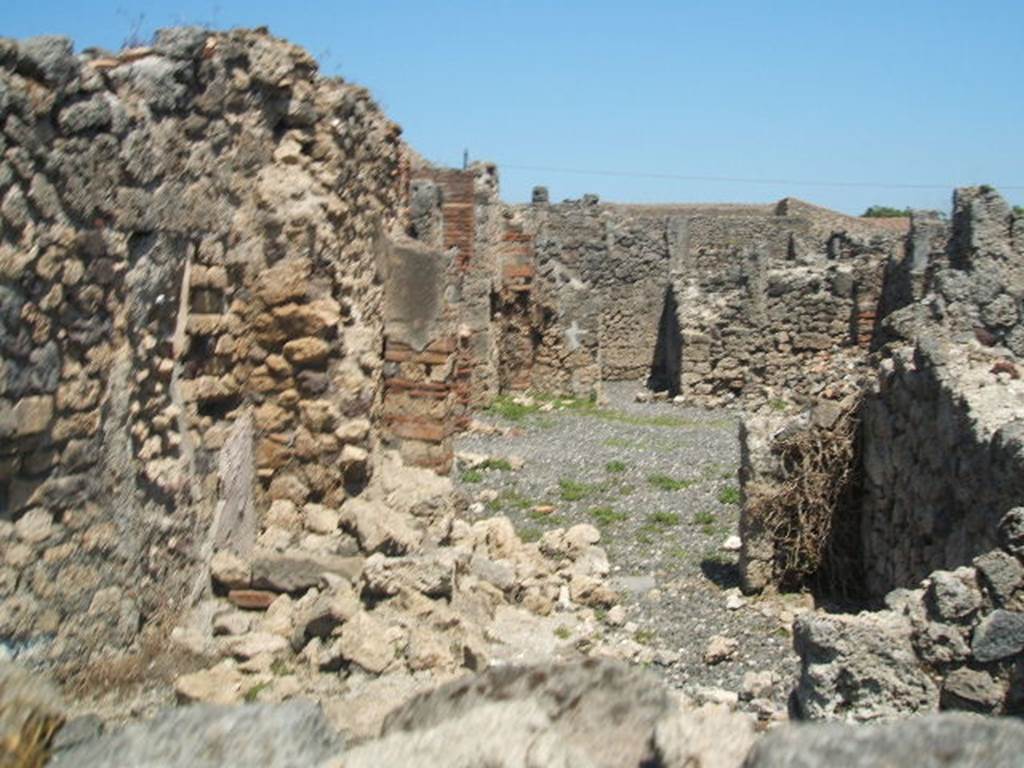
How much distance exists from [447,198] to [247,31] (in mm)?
8235

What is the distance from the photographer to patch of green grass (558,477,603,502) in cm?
999

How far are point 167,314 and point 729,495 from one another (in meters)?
6.51

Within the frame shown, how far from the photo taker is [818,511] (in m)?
7.27

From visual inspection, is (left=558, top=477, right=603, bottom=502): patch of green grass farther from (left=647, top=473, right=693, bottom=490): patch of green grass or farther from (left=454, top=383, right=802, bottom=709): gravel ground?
(left=647, top=473, right=693, bottom=490): patch of green grass

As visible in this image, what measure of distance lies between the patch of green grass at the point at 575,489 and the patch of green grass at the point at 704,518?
3.80 ft

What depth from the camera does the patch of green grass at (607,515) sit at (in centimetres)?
923

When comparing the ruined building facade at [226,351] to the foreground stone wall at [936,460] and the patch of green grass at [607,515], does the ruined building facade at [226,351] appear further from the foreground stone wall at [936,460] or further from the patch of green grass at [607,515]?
the patch of green grass at [607,515]

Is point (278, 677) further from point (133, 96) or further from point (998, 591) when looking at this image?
point (998, 591)

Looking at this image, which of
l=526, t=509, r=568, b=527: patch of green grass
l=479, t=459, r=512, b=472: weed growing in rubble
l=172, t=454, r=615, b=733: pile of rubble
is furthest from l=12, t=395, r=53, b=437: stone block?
l=479, t=459, r=512, b=472: weed growing in rubble

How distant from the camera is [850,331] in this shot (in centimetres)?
1747

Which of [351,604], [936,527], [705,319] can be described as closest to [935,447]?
[936,527]

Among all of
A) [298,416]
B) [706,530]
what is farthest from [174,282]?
[706,530]

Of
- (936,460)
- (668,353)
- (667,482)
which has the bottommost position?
(667,482)

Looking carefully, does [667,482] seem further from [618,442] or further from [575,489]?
[618,442]
